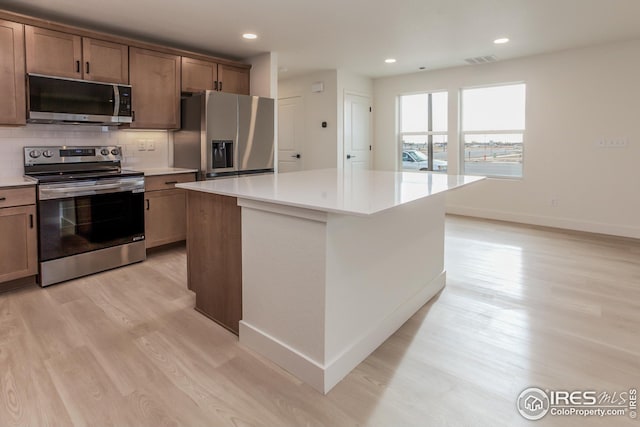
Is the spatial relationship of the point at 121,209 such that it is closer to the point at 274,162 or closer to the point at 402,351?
the point at 274,162

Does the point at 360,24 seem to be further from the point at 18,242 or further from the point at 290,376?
the point at 18,242

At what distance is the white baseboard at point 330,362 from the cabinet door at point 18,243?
2.05m

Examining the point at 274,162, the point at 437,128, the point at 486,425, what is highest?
the point at 437,128

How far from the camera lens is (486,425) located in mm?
1568

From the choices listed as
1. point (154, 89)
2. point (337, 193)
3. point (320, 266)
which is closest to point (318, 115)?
point (154, 89)

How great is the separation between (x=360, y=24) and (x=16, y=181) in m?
3.36

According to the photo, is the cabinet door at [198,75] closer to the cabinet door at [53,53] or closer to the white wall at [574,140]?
the cabinet door at [53,53]

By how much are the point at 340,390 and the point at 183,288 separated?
5.79ft

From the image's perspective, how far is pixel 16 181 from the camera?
3.06m

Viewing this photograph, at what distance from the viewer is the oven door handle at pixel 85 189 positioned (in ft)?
9.96

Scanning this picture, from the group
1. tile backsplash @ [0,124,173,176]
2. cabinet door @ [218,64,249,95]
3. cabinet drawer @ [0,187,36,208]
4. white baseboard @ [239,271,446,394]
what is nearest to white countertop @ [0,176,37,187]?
cabinet drawer @ [0,187,36,208]

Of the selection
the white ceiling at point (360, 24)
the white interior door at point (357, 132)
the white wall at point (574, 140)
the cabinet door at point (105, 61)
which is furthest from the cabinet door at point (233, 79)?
the white wall at point (574, 140)

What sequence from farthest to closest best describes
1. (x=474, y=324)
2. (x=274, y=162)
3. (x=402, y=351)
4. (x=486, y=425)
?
(x=274, y=162) < (x=474, y=324) < (x=402, y=351) < (x=486, y=425)

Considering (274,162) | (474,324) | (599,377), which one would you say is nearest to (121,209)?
(274,162)
